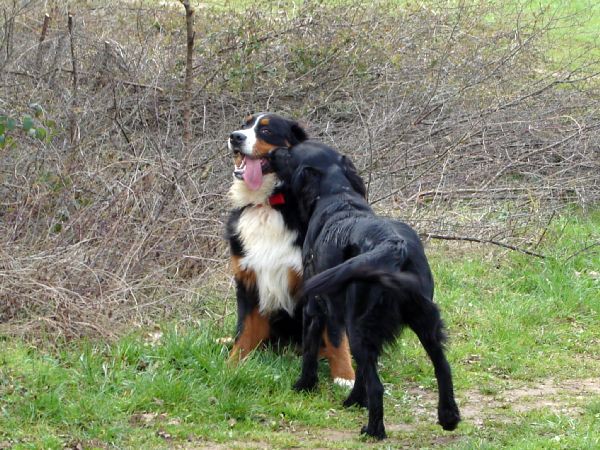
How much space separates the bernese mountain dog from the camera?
259 inches

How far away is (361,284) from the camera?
545 centimetres

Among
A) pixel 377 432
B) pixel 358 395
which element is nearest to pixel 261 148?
pixel 358 395

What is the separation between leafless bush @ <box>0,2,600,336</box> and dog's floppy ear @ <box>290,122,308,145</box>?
57.6 inches

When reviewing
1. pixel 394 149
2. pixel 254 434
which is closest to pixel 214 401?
pixel 254 434

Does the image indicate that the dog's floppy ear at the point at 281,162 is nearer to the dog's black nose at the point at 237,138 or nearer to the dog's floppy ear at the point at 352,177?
the dog's black nose at the point at 237,138

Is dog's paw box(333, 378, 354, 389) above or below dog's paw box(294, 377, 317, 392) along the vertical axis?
below

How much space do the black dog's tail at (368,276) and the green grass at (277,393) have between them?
58cm

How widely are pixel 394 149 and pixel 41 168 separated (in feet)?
12.6

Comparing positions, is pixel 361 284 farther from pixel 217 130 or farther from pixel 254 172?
pixel 217 130

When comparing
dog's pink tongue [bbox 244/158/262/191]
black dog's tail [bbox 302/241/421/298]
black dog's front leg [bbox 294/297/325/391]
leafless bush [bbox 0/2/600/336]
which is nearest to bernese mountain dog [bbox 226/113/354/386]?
dog's pink tongue [bbox 244/158/262/191]

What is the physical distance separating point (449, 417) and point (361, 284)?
0.88m

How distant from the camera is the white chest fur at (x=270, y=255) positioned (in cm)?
658

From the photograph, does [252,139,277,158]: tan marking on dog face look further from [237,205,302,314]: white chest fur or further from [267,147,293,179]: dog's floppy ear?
[237,205,302,314]: white chest fur

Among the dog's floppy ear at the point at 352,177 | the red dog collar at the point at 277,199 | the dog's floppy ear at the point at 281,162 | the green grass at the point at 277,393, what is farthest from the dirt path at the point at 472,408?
the dog's floppy ear at the point at 281,162
